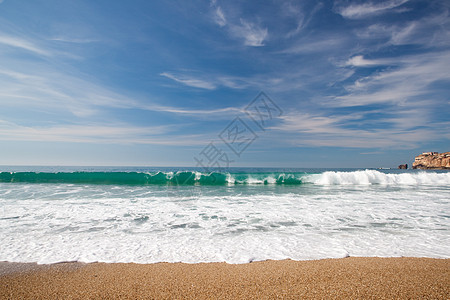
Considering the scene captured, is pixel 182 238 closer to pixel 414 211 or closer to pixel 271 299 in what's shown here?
pixel 271 299

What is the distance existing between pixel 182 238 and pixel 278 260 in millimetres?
1874

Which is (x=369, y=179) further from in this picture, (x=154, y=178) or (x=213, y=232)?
(x=213, y=232)

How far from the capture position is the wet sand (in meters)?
2.31

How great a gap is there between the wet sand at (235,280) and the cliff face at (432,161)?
83.0 meters

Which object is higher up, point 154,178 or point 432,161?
point 432,161

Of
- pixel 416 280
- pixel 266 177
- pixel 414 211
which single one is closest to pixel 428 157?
pixel 266 177

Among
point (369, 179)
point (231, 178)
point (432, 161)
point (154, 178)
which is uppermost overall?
point (432, 161)

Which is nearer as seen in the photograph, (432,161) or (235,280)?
(235,280)

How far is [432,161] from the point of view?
225 feet

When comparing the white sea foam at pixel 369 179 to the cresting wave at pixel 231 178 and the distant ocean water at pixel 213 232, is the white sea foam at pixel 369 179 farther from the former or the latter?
the distant ocean water at pixel 213 232

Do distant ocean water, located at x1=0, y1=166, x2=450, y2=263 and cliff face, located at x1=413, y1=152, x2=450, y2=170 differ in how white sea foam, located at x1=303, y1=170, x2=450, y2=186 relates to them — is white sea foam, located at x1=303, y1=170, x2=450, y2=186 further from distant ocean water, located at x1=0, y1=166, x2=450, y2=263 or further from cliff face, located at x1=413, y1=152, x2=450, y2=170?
cliff face, located at x1=413, y1=152, x2=450, y2=170

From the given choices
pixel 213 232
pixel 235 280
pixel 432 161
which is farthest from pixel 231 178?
pixel 432 161

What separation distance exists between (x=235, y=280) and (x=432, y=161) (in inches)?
3596

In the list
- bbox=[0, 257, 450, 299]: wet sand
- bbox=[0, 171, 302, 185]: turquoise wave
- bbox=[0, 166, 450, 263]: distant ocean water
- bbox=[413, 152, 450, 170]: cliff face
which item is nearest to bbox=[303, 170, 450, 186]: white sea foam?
bbox=[0, 171, 302, 185]: turquoise wave
